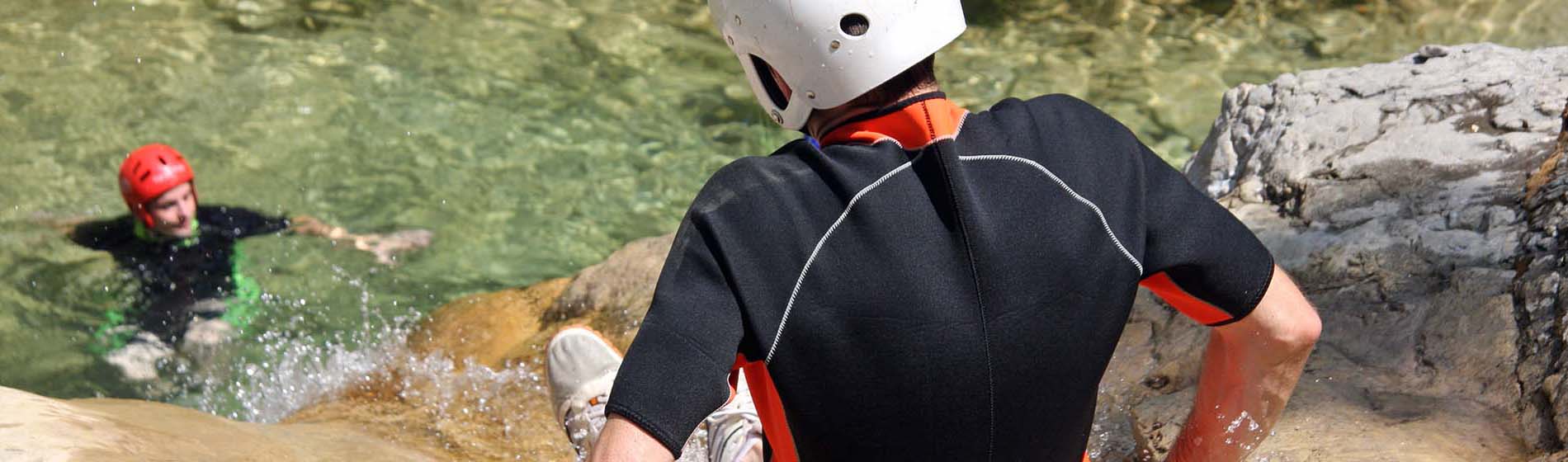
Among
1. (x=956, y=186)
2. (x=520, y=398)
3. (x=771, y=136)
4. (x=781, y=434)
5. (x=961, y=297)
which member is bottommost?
(x=771, y=136)

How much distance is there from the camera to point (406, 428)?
3.93m

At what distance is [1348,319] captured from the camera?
310 centimetres

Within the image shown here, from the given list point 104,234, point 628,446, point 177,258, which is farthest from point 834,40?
point 104,234

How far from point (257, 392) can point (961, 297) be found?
154 inches

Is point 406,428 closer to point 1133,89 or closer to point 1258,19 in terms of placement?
point 1133,89

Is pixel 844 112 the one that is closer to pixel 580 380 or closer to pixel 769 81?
pixel 769 81

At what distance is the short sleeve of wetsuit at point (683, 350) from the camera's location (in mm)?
1541

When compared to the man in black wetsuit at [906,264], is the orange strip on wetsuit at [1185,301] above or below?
below

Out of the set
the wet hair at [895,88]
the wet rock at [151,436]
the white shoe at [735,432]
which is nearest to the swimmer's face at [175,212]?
the wet rock at [151,436]

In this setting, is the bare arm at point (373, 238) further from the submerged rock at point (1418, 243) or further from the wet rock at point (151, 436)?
the submerged rock at point (1418, 243)

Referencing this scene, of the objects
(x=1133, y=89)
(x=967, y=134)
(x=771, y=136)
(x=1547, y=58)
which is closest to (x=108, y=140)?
(x=771, y=136)

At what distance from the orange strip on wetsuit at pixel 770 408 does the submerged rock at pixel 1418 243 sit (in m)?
1.39

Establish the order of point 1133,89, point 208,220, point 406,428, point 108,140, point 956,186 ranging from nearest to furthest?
point 956,186
point 406,428
point 208,220
point 108,140
point 1133,89

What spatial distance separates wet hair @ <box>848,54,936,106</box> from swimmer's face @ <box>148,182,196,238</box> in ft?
14.8
